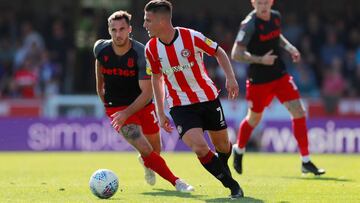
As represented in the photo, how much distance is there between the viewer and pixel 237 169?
12.5 m

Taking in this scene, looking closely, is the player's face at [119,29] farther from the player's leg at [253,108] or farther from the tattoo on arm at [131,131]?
the player's leg at [253,108]

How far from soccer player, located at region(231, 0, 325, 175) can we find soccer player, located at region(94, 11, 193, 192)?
1954 mm

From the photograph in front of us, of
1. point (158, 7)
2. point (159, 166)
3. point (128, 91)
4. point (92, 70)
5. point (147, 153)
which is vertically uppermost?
point (158, 7)

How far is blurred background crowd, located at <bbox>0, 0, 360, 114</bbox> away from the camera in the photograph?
74.3ft

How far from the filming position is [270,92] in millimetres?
12477

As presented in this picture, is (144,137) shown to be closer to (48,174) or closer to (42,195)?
(42,195)

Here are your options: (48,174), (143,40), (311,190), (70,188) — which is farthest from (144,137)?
(143,40)

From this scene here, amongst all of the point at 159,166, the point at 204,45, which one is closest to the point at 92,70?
the point at 159,166

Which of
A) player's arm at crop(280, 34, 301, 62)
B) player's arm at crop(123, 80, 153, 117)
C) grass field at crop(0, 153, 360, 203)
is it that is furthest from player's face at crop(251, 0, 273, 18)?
player's arm at crop(123, 80, 153, 117)

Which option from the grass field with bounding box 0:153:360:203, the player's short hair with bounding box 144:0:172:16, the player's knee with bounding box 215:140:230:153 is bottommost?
the grass field with bounding box 0:153:360:203

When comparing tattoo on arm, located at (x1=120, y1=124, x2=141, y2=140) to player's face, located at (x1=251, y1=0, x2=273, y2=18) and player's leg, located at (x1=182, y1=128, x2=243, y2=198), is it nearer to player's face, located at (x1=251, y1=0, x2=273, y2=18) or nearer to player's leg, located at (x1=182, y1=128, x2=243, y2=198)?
player's leg, located at (x1=182, y1=128, x2=243, y2=198)

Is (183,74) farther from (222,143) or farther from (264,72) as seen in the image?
(264,72)

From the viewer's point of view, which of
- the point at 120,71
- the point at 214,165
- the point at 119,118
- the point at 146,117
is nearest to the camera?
the point at 214,165

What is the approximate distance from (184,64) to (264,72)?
331 cm
